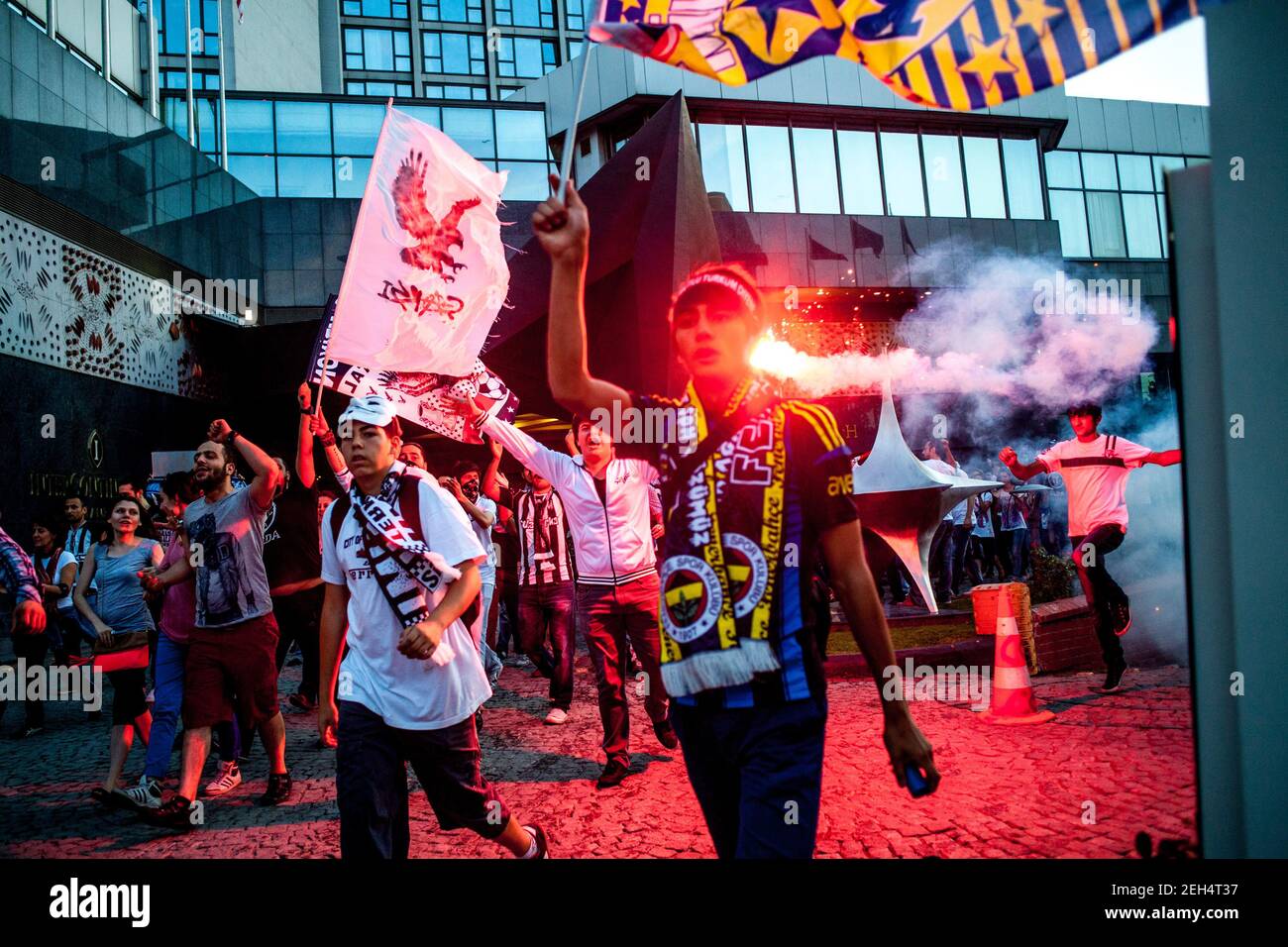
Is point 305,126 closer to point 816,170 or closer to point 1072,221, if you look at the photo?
point 816,170

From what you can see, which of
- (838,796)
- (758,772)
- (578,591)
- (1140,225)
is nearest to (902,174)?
(1140,225)

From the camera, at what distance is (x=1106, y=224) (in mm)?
28109

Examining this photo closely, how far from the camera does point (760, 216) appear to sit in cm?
2278

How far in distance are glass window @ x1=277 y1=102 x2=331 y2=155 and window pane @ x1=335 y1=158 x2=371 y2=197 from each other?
23.3 inches

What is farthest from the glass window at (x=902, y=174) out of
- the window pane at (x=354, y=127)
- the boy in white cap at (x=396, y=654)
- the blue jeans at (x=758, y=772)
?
the blue jeans at (x=758, y=772)

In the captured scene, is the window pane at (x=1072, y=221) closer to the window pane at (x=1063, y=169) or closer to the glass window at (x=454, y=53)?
the window pane at (x=1063, y=169)

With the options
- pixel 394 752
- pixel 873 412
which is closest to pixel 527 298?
pixel 394 752

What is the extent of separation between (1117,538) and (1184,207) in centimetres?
419

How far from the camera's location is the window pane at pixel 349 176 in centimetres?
2473

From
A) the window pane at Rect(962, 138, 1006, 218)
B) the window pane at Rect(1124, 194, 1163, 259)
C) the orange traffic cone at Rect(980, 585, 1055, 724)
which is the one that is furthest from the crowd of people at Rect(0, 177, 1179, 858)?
the window pane at Rect(1124, 194, 1163, 259)

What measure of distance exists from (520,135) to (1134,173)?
64.8 feet

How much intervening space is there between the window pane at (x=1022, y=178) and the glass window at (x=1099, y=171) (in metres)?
3.34

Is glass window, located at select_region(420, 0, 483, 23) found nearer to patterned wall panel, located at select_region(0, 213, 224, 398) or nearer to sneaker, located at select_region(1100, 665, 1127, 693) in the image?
patterned wall panel, located at select_region(0, 213, 224, 398)
